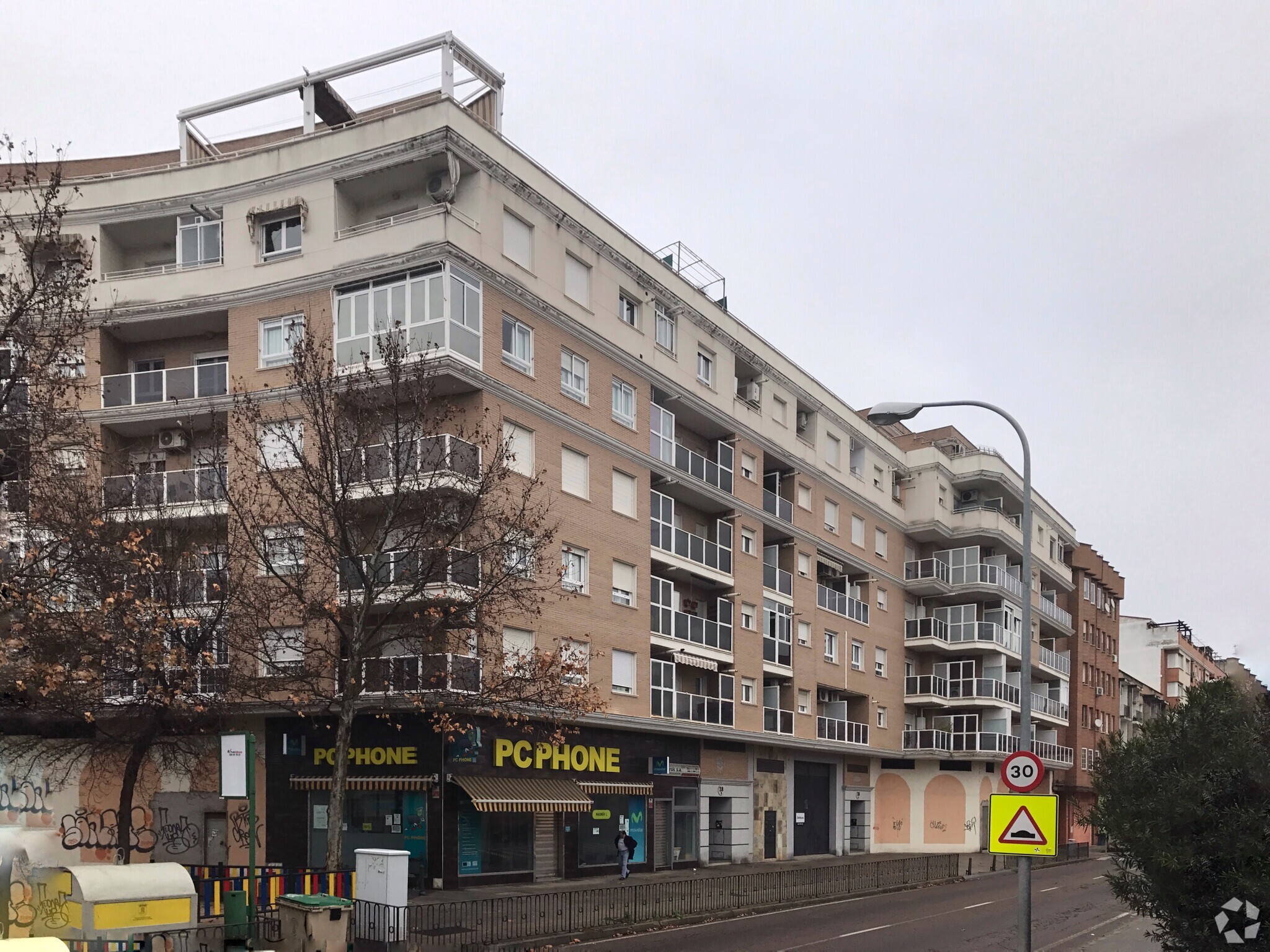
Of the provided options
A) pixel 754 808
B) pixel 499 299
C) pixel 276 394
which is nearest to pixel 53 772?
pixel 276 394

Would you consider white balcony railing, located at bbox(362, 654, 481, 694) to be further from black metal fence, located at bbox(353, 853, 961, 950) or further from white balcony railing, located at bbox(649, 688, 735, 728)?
white balcony railing, located at bbox(649, 688, 735, 728)

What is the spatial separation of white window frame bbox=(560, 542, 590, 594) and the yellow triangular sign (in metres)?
18.7

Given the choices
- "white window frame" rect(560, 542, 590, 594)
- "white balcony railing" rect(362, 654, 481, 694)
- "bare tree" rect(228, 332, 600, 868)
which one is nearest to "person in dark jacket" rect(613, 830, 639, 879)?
"bare tree" rect(228, 332, 600, 868)

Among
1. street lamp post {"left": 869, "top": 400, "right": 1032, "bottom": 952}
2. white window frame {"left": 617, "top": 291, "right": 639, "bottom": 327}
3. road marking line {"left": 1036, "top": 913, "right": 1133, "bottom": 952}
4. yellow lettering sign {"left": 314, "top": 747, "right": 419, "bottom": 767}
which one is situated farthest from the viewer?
white window frame {"left": 617, "top": 291, "right": 639, "bottom": 327}

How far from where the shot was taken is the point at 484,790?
2745 cm

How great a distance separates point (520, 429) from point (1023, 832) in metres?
19.3

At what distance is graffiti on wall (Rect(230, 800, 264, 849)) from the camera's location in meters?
29.0

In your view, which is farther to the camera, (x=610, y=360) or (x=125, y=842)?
(x=610, y=360)

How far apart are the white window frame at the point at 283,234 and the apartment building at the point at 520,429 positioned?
0.07 metres

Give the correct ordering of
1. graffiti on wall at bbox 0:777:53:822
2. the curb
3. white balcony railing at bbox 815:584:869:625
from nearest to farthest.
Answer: the curb
graffiti on wall at bbox 0:777:53:822
white balcony railing at bbox 815:584:869:625

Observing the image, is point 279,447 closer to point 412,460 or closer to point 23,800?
point 412,460

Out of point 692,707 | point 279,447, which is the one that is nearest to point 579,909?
point 279,447

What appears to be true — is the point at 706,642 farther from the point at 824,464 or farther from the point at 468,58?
the point at 468,58

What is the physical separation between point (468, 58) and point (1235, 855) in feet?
83.8
